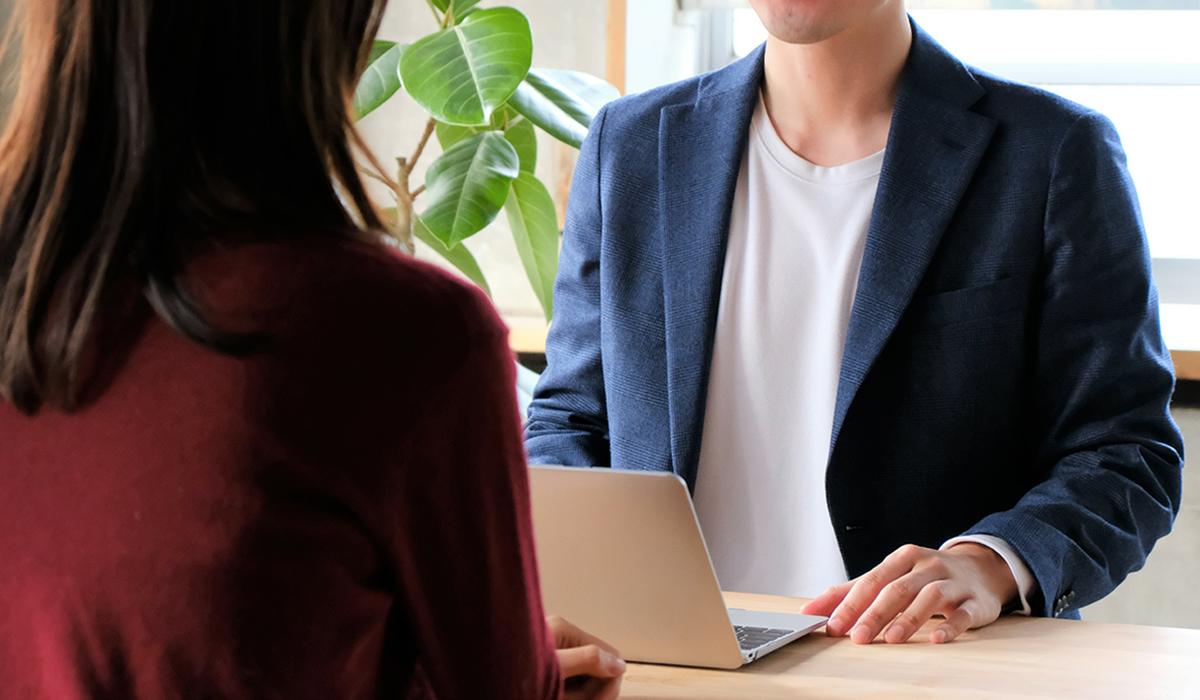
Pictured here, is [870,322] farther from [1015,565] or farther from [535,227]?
[535,227]

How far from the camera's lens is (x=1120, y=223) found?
4.11 ft

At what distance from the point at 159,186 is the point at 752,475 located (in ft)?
3.22

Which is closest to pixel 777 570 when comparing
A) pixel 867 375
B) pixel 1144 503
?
pixel 867 375

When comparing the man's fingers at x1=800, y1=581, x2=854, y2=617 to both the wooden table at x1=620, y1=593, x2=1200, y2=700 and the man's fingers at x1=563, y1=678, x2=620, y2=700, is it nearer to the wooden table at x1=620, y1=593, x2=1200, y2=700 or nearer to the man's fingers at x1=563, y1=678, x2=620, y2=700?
the wooden table at x1=620, y1=593, x2=1200, y2=700

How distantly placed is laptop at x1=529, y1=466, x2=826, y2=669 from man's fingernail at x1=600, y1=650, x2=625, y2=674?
0.38ft

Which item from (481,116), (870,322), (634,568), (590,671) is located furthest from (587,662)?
(481,116)

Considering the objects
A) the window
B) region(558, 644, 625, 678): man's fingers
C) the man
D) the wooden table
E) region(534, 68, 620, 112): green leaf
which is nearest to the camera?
region(558, 644, 625, 678): man's fingers

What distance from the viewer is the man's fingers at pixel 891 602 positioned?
0.95 meters

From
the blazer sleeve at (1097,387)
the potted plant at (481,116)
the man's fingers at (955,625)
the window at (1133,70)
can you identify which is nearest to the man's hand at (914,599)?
the man's fingers at (955,625)

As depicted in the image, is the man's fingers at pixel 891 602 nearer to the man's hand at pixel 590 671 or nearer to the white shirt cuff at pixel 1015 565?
the white shirt cuff at pixel 1015 565

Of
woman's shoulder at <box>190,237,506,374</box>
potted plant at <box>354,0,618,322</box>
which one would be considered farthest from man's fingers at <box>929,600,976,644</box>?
potted plant at <box>354,0,618,322</box>

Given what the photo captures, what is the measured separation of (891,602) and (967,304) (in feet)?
1.49

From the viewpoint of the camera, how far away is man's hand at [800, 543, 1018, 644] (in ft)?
3.16

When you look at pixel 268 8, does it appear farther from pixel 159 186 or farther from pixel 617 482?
pixel 617 482
